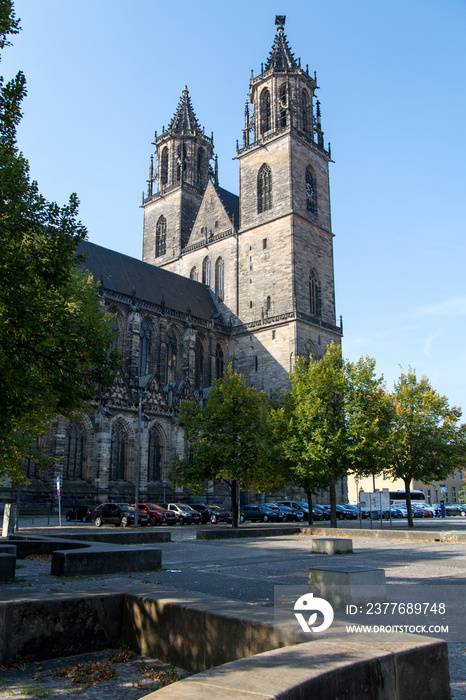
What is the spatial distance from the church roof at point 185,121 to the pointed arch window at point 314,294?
955 inches

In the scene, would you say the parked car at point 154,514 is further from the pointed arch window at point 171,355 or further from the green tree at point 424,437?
the pointed arch window at point 171,355

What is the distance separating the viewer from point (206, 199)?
58906 mm

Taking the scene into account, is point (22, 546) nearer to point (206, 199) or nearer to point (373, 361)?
point (373, 361)

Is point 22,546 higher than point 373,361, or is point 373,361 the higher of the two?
point 373,361

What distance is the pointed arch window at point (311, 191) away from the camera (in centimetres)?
5306

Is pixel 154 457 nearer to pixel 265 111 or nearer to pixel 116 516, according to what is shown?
pixel 116 516

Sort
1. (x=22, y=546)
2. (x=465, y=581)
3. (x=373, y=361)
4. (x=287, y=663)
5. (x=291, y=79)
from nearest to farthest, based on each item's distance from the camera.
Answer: (x=287, y=663), (x=465, y=581), (x=22, y=546), (x=373, y=361), (x=291, y=79)

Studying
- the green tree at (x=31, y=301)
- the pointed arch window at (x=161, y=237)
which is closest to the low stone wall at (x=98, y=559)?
the green tree at (x=31, y=301)

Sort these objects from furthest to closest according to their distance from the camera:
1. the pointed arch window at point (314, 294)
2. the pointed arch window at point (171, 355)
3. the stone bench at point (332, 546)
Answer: the pointed arch window at point (314, 294) → the pointed arch window at point (171, 355) → the stone bench at point (332, 546)

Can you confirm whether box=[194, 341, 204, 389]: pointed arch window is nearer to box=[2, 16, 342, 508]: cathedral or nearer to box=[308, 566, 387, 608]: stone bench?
box=[2, 16, 342, 508]: cathedral

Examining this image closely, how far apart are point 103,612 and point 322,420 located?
22284 mm

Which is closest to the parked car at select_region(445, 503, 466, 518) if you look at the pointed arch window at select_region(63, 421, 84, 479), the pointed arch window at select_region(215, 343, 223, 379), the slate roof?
the pointed arch window at select_region(215, 343, 223, 379)

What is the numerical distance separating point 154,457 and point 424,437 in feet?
68.6

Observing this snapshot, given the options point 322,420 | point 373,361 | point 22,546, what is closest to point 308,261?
point 373,361
